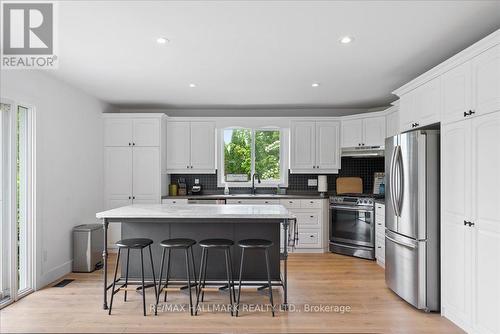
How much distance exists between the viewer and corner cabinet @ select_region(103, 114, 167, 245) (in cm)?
555

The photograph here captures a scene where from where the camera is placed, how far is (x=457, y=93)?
9.52ft

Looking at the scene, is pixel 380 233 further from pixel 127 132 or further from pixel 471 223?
pixel 127 132

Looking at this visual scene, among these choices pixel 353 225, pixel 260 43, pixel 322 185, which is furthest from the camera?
pixel 322 185

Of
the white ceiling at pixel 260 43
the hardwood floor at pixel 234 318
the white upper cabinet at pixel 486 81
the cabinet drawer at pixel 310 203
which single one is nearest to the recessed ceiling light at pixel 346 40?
the white ceiling at pixel 260 43

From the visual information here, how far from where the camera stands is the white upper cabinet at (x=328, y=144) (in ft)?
19.1

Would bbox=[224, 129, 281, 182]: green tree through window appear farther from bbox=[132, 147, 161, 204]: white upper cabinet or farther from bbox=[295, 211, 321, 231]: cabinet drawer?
bbox=[132, 147, 161, 204]: white upper cabinet

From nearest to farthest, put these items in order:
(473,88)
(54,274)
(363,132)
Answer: (473,88)
(54,274)
(363,132)

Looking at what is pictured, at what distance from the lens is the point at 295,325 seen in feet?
9.68

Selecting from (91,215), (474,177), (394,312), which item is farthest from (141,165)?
(474,177)

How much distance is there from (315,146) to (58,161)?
13.2ft

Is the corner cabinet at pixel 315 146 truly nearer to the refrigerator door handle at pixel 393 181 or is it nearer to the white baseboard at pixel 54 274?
the refrigerator door handle at pixel 393 181

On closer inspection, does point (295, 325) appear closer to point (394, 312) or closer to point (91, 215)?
point (394, 312)

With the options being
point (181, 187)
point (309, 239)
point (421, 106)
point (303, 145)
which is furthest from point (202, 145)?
point (421, 106)

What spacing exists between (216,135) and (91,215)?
2502 mm
